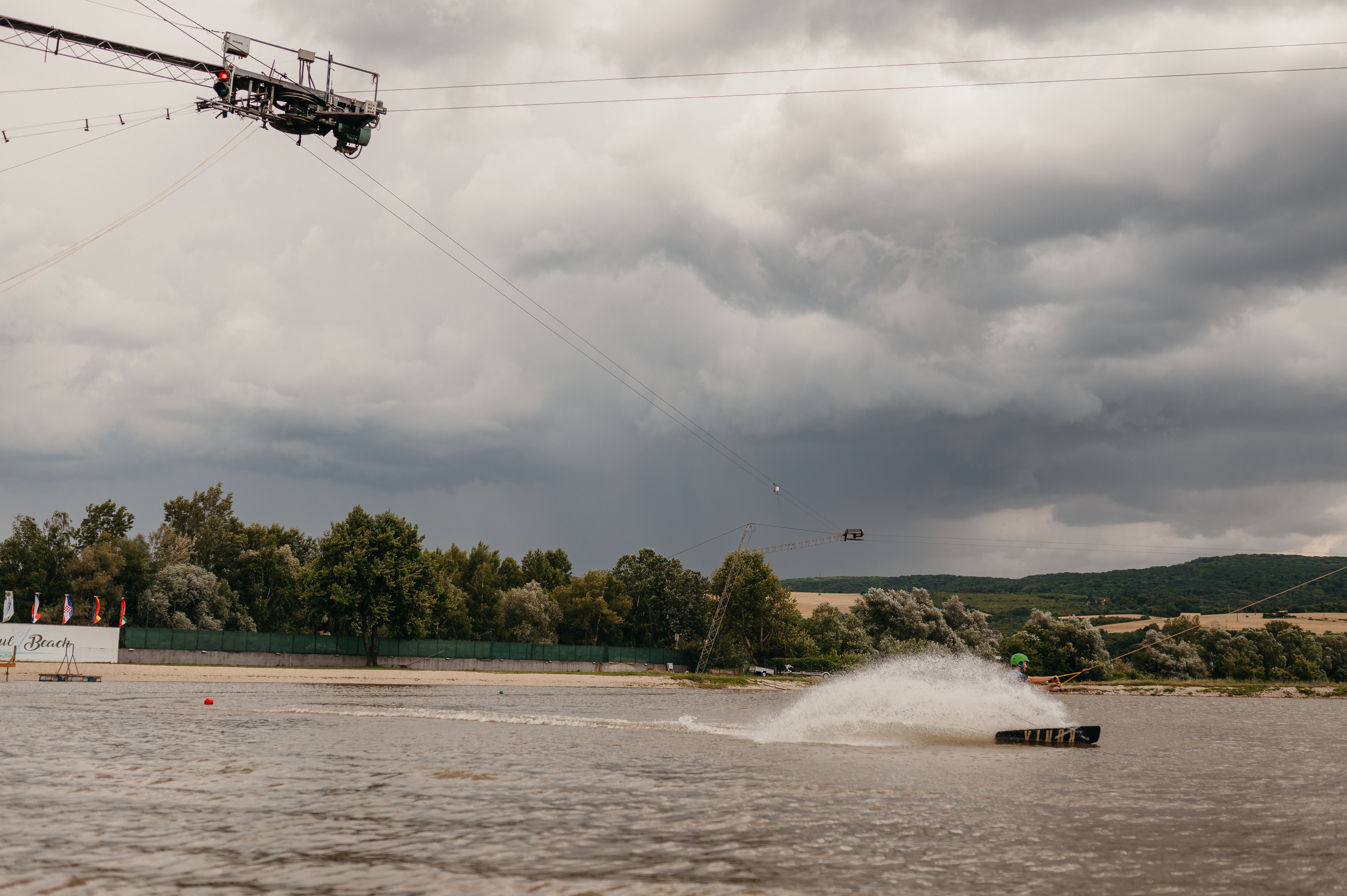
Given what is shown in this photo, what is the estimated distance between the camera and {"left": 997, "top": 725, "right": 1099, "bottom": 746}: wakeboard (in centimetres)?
2805

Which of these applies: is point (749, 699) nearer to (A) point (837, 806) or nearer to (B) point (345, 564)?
(B) point (345, 564)

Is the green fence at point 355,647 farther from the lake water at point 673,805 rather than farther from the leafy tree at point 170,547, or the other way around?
the lake water at point 673,805

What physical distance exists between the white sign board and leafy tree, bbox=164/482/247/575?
5463 centimetres

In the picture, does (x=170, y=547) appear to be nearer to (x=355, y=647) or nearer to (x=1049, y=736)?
(x=355, y=647)

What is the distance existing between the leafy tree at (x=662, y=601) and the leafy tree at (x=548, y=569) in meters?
15.8

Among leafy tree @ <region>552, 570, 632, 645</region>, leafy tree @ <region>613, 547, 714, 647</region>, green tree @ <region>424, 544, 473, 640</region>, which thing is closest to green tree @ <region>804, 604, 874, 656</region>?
leafy tree @ <region>613, 547, 714, 647</region>

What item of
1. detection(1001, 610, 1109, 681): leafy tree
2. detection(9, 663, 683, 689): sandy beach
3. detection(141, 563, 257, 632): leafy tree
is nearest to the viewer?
detection(9, 663, 683, 689): sandy beach

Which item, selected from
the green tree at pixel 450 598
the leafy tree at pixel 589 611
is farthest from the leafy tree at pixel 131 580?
the leafy tree at pixel 589 611

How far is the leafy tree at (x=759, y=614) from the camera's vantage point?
423 ft

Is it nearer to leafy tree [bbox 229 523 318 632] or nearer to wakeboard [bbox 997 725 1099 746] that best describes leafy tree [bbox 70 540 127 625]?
leafy tree [bbox 229 523 318 632]

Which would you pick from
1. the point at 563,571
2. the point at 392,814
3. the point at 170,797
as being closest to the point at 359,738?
the point at 170,797

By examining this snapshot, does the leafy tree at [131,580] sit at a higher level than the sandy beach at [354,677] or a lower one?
higher

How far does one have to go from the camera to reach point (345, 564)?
88.6m

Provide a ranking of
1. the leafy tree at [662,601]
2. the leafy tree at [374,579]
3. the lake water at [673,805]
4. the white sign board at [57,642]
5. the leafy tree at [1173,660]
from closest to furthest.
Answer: the lake water at [673,805]
the white sign board at [57,642]
the leafy tree at [374,579]
the leafy tree at [1173,660]
the leafy tree at [662,601]
